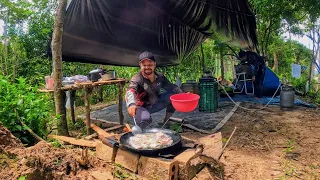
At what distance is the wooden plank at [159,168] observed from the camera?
6.97 feet

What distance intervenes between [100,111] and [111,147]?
13.1 ft

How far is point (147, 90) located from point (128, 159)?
5.04 ft

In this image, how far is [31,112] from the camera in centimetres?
292

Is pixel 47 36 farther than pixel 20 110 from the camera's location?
Yes

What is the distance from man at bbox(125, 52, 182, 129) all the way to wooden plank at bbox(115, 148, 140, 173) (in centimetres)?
90

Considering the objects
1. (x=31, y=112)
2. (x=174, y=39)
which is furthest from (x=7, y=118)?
(x=174, y=39)

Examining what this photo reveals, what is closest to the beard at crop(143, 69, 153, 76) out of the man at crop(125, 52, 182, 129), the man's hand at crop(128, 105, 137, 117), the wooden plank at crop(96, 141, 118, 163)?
the man at crop(125, 52, 182, 129)

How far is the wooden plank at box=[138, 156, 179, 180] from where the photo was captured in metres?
2.12

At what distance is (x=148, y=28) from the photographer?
629cm

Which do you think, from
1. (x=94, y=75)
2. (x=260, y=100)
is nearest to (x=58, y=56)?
(x=94, y=75)

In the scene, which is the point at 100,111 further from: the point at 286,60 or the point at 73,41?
the point at 286,60

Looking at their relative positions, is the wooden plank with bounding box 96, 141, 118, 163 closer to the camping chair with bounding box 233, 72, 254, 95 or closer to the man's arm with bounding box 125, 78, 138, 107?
the man's arm with bounding box 125, 78, 138, 107

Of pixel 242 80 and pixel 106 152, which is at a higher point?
pixel 242 80

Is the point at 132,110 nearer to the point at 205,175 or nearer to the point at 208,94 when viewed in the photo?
the point at 205,175
